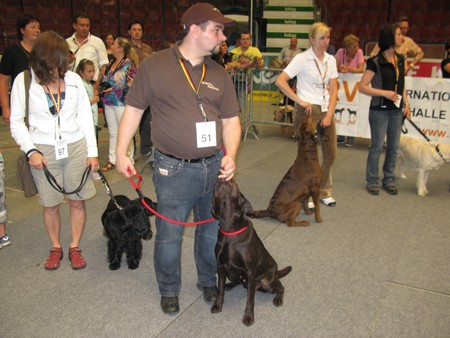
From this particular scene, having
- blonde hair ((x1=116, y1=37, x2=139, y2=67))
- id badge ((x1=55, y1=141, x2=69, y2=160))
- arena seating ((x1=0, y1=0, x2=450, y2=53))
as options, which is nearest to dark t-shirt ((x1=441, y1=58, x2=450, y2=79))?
blonde hair ((x1=116, y1=37, x2=139, y2=67))

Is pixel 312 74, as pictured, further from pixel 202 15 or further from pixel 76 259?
pixel 76 259

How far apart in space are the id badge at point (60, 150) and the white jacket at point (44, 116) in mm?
28

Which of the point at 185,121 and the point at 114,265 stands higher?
the point at 185,121

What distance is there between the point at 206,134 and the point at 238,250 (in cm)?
70

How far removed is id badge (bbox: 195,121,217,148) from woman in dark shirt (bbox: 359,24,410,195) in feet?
8.84

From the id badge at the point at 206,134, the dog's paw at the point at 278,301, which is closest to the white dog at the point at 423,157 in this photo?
the dog's paw at the point at 278,301

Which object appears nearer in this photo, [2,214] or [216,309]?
[216,309]

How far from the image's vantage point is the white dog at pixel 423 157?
4.78 meters

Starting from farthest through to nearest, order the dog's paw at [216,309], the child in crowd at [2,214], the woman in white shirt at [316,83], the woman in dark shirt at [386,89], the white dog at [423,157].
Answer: the white dog at [423,157] → the woman in dark shirt at [386,89] → the woman in white shirt at [316,83] → the child in crowd at [2,214] → the dog's paw at [216,309]

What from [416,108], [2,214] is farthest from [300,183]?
[416,108]

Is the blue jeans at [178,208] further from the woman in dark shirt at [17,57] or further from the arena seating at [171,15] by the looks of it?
the arena seating at [171,15]

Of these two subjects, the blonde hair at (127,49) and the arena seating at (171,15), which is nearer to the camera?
the blonde hair at (127,49)

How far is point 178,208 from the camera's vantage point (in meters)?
2.49

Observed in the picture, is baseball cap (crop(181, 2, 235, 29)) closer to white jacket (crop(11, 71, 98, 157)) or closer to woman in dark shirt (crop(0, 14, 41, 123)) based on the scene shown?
white jacket (crop(11, 71, 98, 157))
